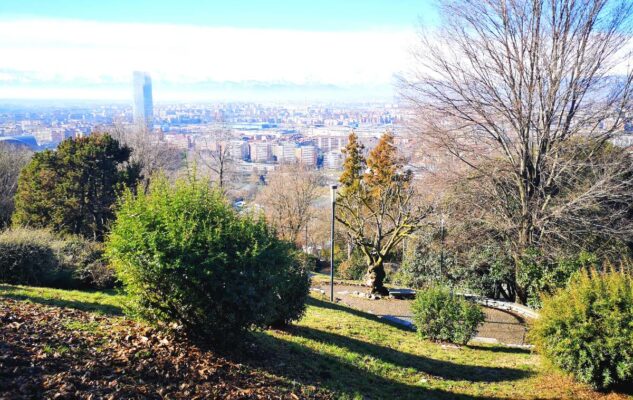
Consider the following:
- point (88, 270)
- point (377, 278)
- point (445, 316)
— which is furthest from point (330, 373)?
point (377, 278)

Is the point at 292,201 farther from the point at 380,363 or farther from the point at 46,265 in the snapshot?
the point at 380,363

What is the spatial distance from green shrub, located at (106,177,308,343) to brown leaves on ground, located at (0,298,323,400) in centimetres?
36

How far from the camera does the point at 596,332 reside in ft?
23.6

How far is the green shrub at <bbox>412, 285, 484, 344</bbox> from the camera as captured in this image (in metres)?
10.2

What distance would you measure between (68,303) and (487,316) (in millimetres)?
11173

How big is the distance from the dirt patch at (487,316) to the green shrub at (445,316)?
0.94 meters

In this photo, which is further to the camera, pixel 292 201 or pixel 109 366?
pixel 292 201

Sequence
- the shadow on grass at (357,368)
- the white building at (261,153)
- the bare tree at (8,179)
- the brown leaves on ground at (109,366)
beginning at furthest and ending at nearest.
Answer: the white building at (261,153)
the bare tree at (8,179)
the shadow on grass at (357,368)
the brown leaves on ground at (109,366)

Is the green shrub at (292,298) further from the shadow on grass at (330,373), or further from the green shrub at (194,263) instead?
the green shrub at (194,263)

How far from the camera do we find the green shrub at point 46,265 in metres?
10.1

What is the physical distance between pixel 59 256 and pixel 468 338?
9.51 metres

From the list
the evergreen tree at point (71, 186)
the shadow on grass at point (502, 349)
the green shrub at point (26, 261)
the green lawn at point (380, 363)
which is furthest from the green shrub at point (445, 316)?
the evergreen tree at point (71, 186)

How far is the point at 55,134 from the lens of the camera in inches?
2007

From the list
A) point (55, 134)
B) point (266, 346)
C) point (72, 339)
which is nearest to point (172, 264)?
point (72, 339)
